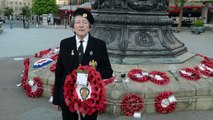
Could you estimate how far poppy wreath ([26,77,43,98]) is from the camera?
24.0 feet

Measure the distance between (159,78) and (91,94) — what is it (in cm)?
360

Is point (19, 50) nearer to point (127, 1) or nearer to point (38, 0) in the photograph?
point (127, 1)

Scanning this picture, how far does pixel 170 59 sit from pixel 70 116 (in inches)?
195

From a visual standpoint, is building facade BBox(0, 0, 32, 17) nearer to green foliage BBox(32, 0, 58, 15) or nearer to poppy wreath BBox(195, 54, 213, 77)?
green foliage BBox(32, 0, 58, 15)

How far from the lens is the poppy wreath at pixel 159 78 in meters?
6.76

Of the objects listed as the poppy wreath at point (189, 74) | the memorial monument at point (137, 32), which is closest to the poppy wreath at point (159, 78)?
the poppy wreath at point (189, 74)

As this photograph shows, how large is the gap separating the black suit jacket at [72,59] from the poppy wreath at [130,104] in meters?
2.17

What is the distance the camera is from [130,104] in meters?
6.19

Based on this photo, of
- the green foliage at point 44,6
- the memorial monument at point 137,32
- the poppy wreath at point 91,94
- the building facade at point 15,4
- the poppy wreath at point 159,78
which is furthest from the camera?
the building facade at point 15,4

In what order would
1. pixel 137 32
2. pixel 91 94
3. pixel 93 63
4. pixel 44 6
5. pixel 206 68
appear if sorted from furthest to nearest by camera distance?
1. pixel 44 6
2. pixel 137 32
3. pixel 206 68
4. pixel 93 63
5. pixel 91 94

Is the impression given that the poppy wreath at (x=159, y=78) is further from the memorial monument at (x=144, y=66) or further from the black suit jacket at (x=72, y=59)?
the black suit jacket at (x=72, y=59)

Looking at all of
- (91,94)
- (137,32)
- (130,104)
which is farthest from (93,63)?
(137,32)

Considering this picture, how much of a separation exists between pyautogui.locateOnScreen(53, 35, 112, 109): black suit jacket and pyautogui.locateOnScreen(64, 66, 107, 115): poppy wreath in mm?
251

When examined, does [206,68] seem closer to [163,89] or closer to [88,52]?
[163,89]
